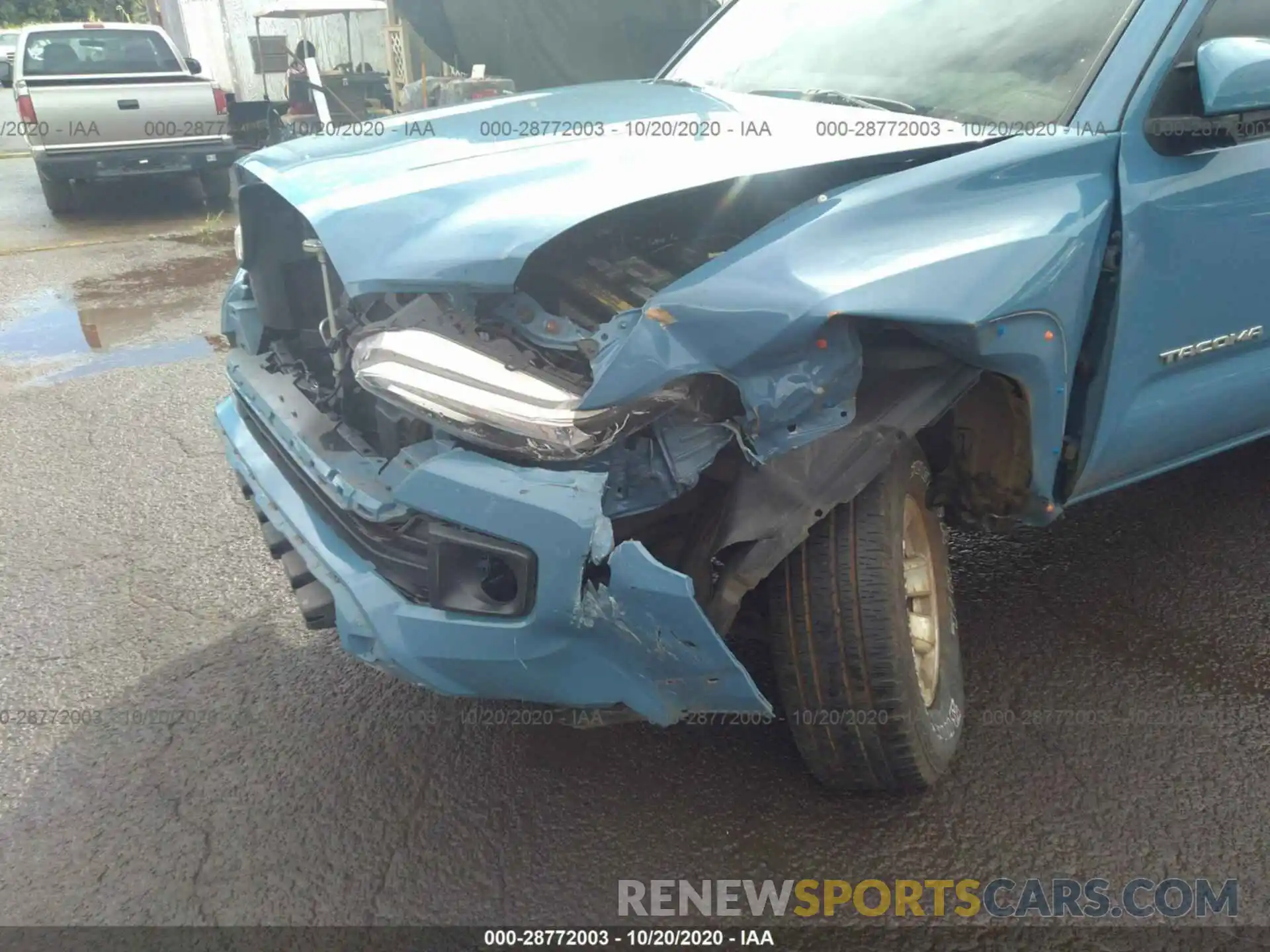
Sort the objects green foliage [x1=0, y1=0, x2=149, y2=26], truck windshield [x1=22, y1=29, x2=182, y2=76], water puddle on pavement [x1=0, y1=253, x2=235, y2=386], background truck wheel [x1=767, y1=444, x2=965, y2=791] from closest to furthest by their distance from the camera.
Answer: background truck wheel [x1=767, y1=444, x2=965, y2=791] → water puddle on pavement [x1=0, y1=253, x2=235, y2=386] → truck windshield [x1=22, y1=29, x2=182, y2=76] → green foliage [x1=0, y1=0, x2=149, y2=26]

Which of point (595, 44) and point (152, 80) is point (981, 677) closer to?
point (595, 44)

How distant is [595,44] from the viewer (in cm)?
1014

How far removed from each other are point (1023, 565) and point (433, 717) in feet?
6.42

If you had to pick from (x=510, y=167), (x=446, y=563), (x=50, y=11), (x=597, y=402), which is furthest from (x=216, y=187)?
(x=50, y=11)

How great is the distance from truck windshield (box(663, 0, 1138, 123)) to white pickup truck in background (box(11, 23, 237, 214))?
787cm

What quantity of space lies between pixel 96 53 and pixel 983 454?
10.6m

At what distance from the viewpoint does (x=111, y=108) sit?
30.0ft

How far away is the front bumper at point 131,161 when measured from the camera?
29.9 feet

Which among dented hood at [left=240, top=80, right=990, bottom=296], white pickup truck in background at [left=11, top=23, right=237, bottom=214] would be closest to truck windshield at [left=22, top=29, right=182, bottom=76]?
white pickup truck in background at [left=11, top=23, right=237, bottom=214]

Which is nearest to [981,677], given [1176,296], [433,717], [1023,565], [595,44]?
[1023,565]

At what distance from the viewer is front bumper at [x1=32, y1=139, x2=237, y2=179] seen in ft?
29.9

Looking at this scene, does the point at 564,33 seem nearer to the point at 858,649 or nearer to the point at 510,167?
the point at 510,167

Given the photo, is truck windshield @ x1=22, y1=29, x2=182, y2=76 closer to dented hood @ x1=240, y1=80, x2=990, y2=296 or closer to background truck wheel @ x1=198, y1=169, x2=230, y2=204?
background truck wheel @ x1=198, y1=169, x2=230, y2=204

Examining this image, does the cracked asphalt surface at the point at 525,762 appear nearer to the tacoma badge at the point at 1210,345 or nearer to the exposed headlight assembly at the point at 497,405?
the tacoma badge at the point at 1210,345
